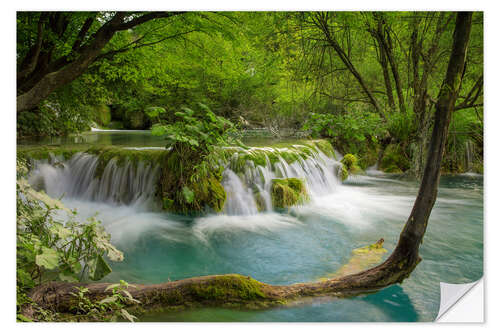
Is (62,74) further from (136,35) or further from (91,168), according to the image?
(91,168)

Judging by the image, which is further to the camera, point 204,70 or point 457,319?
point 204,70

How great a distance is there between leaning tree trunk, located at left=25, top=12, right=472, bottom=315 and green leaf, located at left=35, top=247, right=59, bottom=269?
0.32 m

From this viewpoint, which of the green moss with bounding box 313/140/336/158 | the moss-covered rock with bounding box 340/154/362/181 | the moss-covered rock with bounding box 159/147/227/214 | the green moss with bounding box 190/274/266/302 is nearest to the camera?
the green moss with bounding box 190/274/266/302

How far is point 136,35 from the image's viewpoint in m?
3.61

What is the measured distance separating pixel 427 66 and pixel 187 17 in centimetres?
230

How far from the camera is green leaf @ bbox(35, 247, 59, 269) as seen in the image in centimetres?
148

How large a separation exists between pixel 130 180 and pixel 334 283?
10.1 ft

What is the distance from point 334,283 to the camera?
1.99 meters

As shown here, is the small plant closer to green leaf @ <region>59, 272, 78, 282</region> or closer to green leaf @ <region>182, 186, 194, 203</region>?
green leaf @ <region>59, 272, 78, 282</region>

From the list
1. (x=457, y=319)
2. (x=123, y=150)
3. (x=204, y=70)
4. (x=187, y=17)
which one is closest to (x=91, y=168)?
(x=123, y=150)

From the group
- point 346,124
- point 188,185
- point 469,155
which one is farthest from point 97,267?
point 469,155

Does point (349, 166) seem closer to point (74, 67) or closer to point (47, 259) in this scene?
point (74, 67)

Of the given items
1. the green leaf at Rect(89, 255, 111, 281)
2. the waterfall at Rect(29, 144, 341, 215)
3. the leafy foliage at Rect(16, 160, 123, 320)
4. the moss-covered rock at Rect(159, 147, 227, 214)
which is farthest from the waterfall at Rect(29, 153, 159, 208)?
the green leaf at Rect(89, 255, 111, 281)
